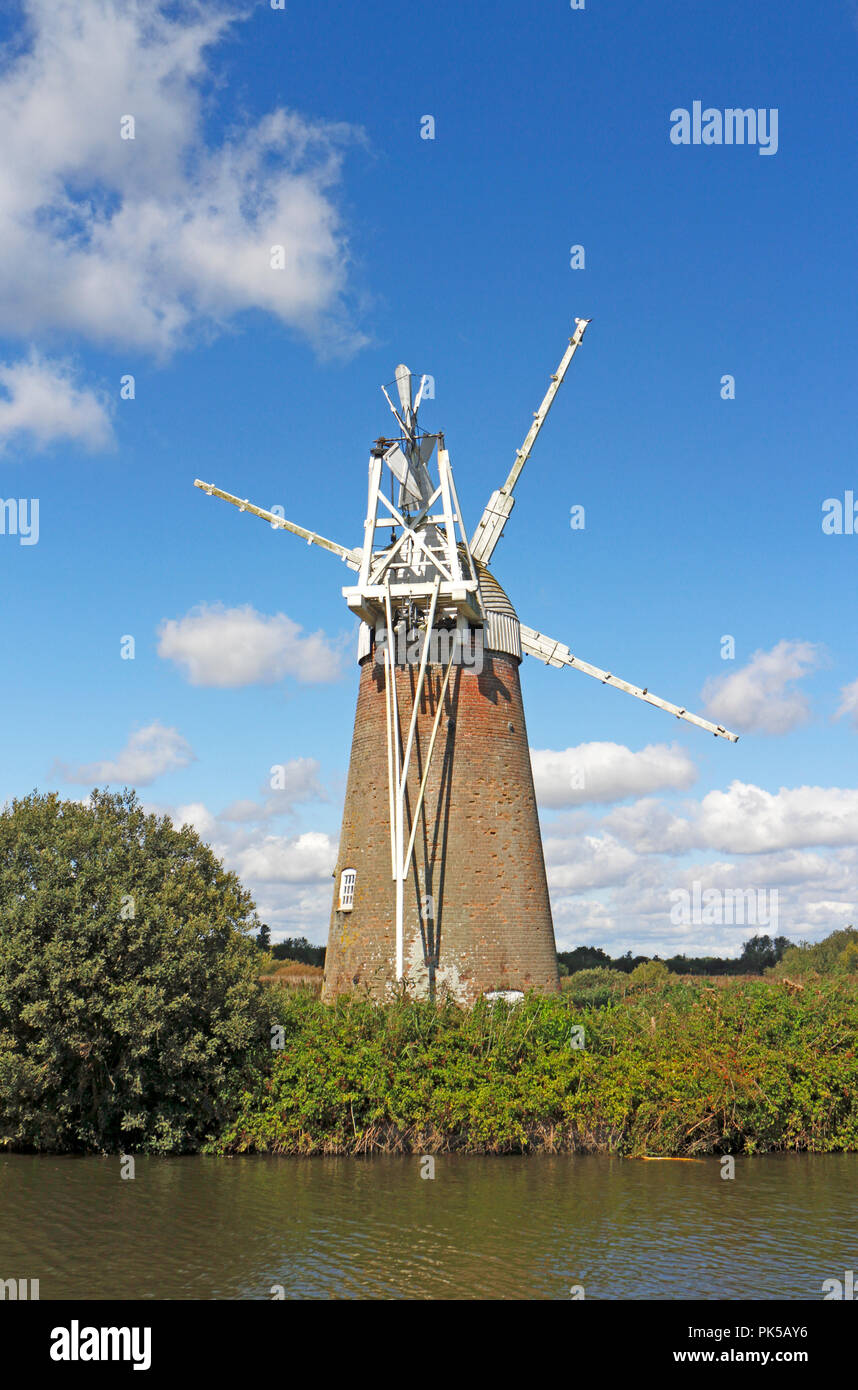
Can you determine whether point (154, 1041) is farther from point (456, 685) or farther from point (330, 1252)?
point (456, 685)

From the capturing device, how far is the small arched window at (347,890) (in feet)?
83.7

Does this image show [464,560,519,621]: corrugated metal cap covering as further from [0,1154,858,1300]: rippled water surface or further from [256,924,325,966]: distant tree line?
[256,924,325,966]: distant tree line

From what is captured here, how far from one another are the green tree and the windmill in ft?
14.1

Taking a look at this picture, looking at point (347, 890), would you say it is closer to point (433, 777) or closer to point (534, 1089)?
point (433, 777)

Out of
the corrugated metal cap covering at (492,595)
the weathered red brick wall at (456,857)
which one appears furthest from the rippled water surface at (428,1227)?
the corrugated metal cap covering at (492,595)

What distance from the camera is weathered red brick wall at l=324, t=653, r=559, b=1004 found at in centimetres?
2386

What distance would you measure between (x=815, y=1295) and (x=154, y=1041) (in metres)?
12.1

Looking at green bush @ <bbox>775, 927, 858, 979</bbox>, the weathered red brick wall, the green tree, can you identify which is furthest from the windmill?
green bush @ <bbox>775, 927, 858, 979</bbox>

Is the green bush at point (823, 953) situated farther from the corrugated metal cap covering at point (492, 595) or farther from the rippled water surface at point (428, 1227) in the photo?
the rippled water surface at point (428, 1227)

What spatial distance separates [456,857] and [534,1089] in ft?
19.9

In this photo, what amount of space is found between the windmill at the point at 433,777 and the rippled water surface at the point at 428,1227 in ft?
18.2

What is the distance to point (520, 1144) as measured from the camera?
19688 millimetres

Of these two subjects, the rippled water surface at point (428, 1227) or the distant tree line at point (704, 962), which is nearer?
the rippled water surface at point (428, 1227)
